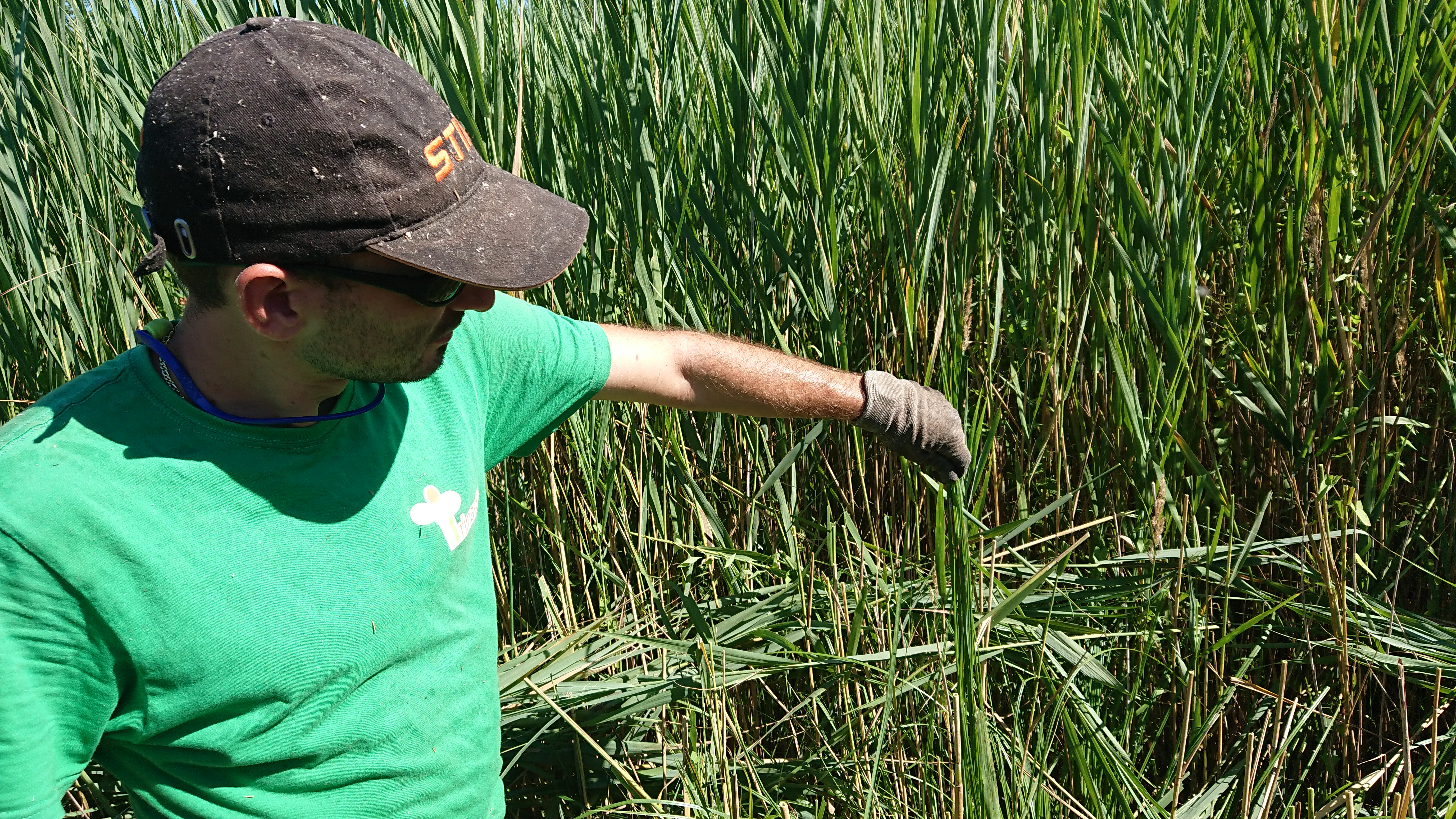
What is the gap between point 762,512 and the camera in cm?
186

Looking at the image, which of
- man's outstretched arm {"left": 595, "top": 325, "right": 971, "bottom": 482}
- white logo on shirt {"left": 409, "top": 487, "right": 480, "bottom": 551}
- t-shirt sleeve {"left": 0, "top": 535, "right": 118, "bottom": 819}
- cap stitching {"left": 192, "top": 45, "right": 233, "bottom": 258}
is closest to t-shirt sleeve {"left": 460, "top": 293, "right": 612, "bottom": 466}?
man's outstretched arm {"left": 595, "top": 325, "right": 971, "bottom": 482}

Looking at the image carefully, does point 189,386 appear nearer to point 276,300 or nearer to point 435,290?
point 276,300

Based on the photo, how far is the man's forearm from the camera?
1453 millimetres

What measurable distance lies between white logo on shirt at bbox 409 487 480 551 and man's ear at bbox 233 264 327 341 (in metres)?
0.26

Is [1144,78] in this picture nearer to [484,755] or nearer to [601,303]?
[601,303]

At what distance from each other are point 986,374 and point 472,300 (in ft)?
3.11

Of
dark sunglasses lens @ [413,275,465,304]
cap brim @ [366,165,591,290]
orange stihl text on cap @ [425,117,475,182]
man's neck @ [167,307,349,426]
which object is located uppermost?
orange stihl text on cap @ [425,117,475,182]

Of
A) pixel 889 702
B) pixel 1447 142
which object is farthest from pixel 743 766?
pixel 1447 142

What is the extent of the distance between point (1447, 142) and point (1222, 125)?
31 centimetres

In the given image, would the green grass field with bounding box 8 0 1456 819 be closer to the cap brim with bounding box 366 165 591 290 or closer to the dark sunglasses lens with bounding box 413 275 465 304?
the cap brim with bounding box 366 165 591 290

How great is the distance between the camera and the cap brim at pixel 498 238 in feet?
3.26

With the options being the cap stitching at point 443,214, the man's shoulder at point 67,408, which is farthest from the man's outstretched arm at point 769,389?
the man's shoulder at point 67,408

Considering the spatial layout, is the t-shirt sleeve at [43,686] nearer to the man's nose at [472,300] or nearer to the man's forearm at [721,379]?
the man's nose at [472,300]

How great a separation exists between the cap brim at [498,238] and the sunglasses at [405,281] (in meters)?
0.03
